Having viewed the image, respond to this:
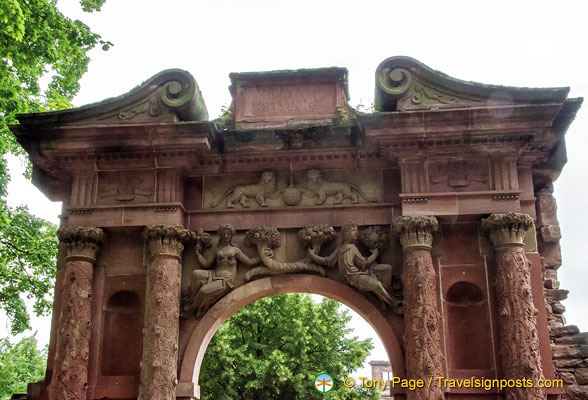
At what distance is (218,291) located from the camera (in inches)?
344

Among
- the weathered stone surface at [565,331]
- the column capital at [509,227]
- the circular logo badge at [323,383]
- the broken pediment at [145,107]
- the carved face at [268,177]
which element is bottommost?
the weathered stone surface at [565,331]

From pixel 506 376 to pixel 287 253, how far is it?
3149mm

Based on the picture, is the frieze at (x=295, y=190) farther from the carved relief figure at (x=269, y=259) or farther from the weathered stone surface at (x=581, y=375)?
the weathered stone surface at (x=581, y=375)

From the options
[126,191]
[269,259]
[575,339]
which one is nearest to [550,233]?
[575,339]

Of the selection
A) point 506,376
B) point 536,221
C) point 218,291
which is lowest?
point 506,376

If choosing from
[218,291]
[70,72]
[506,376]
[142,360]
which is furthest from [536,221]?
[70,72]

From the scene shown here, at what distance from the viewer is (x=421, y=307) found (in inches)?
317

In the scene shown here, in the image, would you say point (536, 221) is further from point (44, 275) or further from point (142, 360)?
point (44, 275)

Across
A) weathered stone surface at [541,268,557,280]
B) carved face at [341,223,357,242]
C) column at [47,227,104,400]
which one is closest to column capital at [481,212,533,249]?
weathered stone surface at [541,268,557,280]

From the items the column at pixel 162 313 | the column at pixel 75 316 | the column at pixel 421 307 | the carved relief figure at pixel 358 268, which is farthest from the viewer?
the carved relief figure at pixel 358 268

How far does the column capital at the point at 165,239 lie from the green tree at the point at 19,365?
16.9m

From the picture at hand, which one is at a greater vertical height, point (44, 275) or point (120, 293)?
point (44, 275)

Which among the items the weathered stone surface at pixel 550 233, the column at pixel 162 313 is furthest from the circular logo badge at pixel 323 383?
the column at pixel 162 313

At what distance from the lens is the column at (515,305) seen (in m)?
7.68
